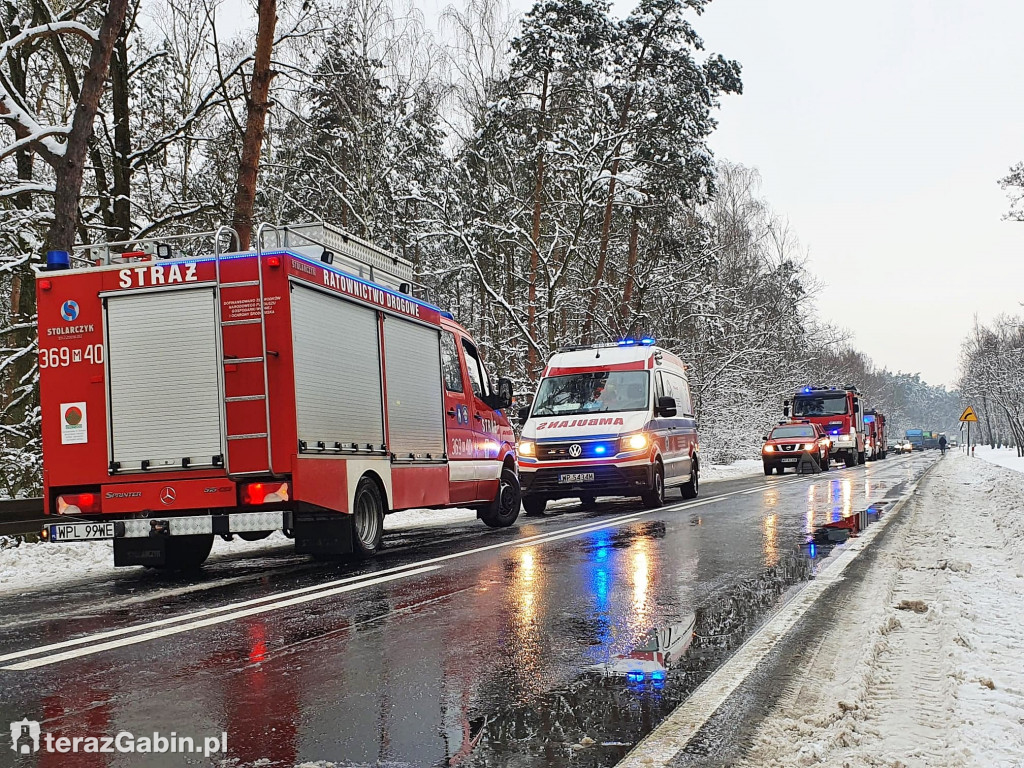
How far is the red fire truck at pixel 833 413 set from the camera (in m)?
39.5

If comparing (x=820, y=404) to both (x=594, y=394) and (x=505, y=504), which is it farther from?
(x=505, y=504)

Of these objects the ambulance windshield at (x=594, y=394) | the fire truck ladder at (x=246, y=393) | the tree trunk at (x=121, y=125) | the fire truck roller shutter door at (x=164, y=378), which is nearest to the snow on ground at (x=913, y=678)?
the fire truck ladder at (x=246, y=393)

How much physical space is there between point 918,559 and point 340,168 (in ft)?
67.8

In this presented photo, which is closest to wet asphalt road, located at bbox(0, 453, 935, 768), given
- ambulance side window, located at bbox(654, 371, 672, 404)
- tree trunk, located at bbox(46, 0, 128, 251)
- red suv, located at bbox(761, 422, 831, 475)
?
tree trunk, located at bbox(46, 0, 128, 251)

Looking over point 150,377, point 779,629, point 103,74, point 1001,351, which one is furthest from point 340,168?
point 1001,351

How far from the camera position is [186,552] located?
33.6 feet

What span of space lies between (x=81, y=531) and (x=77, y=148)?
665cm

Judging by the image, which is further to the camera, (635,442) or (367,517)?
(635,442)

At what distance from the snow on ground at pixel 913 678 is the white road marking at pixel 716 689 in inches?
10.0

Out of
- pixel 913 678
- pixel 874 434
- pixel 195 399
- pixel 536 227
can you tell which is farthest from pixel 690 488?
pixel 874 434

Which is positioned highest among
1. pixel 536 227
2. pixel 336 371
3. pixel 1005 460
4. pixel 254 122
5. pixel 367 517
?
pixel 536 227

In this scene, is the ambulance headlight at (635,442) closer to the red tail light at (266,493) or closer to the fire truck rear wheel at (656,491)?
the fire truck rear wheel at (656,491)

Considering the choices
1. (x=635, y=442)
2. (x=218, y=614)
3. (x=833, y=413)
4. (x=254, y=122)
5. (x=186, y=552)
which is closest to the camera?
(x=218, y=614)

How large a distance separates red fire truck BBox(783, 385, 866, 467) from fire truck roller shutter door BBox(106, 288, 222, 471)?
108ft
